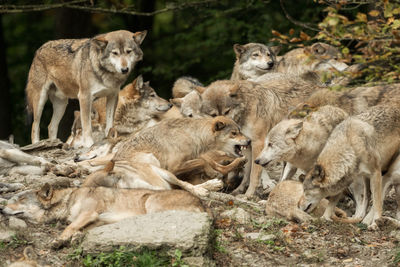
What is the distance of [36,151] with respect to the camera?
11.0 meters

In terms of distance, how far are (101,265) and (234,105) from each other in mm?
4013

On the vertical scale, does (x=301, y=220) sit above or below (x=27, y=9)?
below

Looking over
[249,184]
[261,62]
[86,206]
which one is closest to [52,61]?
[261,62]

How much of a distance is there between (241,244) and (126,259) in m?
1.39

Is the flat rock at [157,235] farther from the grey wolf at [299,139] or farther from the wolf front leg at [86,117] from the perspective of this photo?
the wolf front leg at [86,117]

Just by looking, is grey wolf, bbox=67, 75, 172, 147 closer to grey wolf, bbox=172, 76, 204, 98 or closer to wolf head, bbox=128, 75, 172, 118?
wolf head, bbox=128, 75, 172, 118

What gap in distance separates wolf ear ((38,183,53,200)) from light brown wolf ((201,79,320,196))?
2.97 metres

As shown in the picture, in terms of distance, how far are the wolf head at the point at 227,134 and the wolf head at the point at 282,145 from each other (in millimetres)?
593

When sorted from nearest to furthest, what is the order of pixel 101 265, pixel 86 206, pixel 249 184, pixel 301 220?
pixel 101 265
pixel 86 206
pixel 301 220
pixel 249 184

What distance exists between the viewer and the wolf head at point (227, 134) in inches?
353

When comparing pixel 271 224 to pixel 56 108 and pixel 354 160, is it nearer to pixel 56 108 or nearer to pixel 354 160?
pixel 354 160

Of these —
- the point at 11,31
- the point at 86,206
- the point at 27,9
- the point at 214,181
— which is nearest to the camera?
the point at 86,206

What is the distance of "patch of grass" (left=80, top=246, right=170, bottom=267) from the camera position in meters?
5.76

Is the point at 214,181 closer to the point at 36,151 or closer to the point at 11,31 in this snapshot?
the point at 36,151
